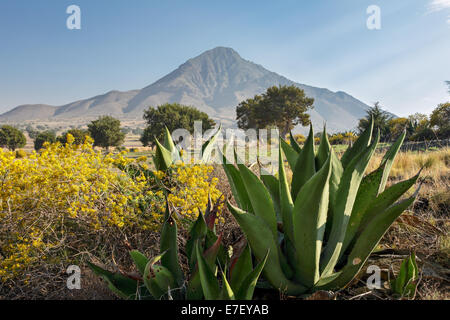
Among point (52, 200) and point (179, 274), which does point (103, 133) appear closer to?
point (52, 200)

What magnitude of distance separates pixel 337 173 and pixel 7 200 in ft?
10.1

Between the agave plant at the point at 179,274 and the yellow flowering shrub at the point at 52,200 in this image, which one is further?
the yellow flowering shrub at the point at 52,200

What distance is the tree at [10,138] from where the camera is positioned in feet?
180

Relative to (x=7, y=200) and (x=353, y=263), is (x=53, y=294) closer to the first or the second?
(x=7, y=200)

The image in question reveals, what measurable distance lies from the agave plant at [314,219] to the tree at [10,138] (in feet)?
225

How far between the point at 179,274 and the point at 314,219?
0.88 metres

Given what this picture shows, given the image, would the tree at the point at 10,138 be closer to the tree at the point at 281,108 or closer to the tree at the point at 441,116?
the tree at the point at 281,108

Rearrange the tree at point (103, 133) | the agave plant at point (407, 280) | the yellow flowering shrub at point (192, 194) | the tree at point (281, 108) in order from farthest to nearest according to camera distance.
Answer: the tree at point (103, 133) < the tree at point (281, 108) < the yellow flowering shrub at point (192, 194) < the agave plant at point (407, 280)

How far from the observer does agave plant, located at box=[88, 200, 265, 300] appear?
1.30 meters

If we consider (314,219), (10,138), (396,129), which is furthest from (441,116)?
(10,138)

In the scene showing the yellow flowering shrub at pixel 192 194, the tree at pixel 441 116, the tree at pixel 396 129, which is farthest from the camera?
the tree at pixel 441 116

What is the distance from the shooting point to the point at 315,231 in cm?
138

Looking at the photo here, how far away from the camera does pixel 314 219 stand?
1.36 meters

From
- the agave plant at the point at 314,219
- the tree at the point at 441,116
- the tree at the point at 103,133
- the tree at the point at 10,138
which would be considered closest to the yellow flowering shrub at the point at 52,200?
the agave plant at the point at 314,219
